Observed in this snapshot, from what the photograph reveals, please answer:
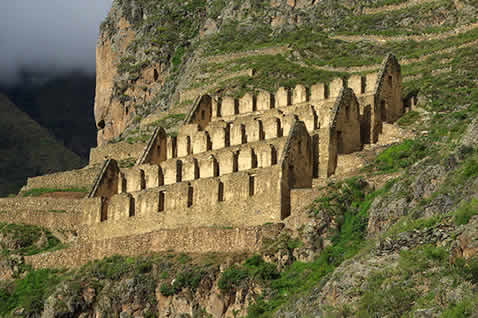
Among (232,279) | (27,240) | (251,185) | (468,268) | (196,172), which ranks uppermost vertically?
(196,172)

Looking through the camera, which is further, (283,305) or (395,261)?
(283,305)

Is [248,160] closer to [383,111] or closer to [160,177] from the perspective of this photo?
[160,177]

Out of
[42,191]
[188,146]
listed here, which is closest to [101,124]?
[42,191]

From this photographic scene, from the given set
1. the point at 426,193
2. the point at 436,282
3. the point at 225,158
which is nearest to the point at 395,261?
the point at 436,282

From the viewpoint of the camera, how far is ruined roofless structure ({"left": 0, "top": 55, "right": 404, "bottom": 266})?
47.0 meters

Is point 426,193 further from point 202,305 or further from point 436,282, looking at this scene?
point 202,305

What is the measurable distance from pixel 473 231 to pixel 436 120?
25225 millimetres

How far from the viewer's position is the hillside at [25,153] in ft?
336

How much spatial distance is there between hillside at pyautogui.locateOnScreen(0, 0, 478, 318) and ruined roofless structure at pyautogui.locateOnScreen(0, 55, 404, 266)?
1.32 metres

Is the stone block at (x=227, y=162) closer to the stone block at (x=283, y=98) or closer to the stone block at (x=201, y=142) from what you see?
the stone block at (x=201, y=142)

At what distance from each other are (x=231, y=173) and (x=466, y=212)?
21422mm

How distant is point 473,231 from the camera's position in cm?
2842

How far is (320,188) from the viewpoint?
45.3m

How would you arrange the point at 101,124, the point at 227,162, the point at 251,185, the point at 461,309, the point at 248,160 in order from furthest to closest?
the point at 101,124 → the point at 227,162 → the point at 248,160 → the point at 251,185 → the point at 461,309
